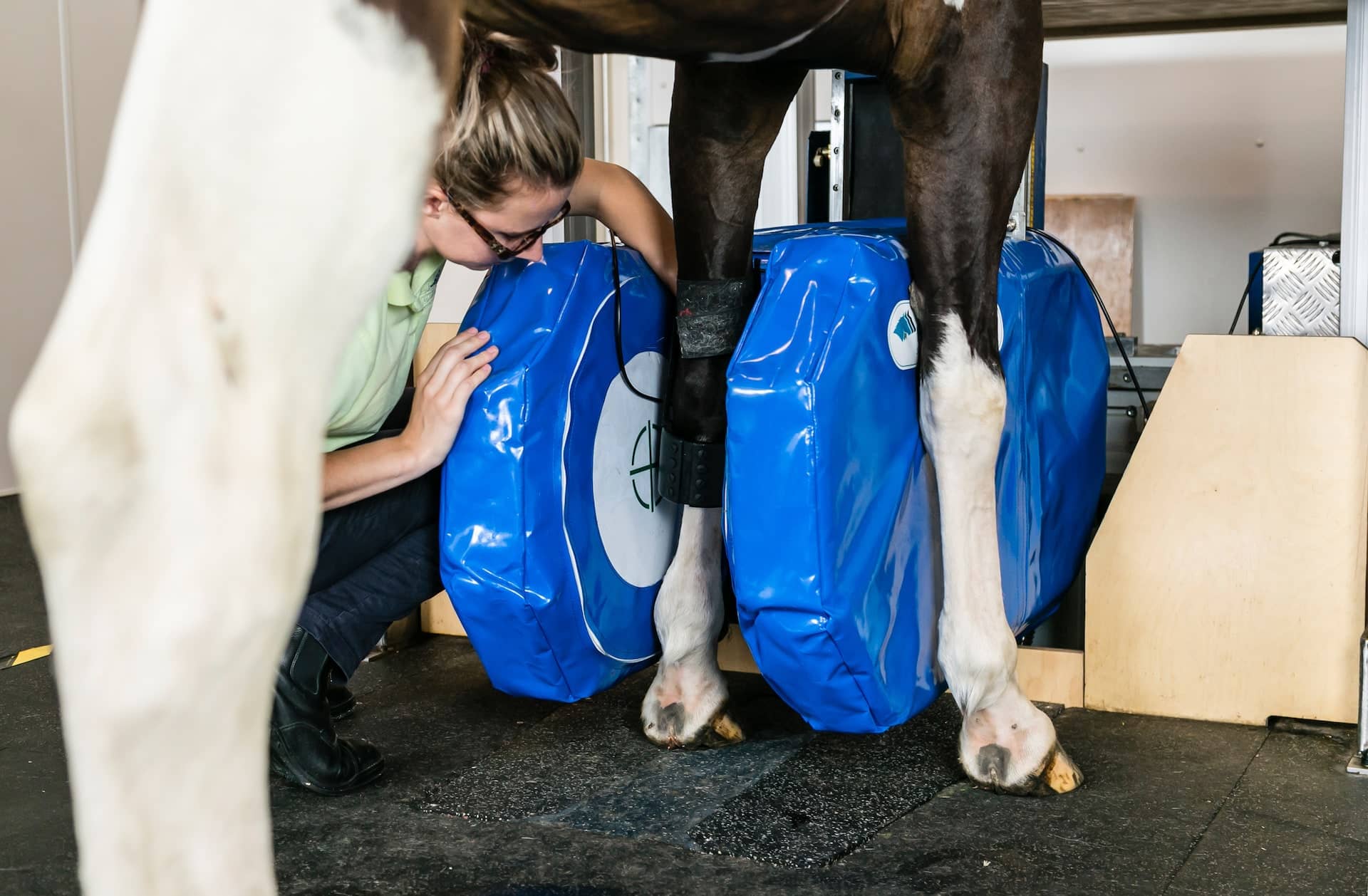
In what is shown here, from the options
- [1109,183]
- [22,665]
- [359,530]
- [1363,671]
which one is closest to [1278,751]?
[1363,671]

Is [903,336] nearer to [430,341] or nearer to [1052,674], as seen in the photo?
[1052,674]

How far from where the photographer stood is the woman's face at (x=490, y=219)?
4.12 ft

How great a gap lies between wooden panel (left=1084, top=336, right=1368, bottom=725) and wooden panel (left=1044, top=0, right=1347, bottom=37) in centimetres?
82

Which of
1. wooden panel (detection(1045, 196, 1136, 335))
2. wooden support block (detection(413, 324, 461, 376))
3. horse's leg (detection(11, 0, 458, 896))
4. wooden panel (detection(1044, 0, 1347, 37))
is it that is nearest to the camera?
horse's leg (detection(11, 0, 458, 896))

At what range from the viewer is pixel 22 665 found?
1.94 meters

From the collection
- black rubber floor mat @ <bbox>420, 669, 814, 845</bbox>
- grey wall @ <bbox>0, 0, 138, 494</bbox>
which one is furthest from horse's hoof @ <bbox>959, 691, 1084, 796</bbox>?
grey wall @ <bbox>0, 0, 138, 494</bbox>

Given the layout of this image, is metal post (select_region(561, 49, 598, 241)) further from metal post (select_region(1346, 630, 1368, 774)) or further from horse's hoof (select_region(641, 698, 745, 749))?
metal post (select_region(1346, 630, 1368, 774))

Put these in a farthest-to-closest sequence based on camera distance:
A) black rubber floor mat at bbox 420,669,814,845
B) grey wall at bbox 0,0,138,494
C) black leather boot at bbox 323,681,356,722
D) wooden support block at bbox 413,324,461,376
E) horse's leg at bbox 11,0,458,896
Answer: grey wall at bbox 0,0,138,494
wooden support block at bbox 413,324,461,376
black leather boot at bbox 323,681,356,722
black rubber floor mat at bbox 420,669,814,845
horse's leg at bbox 11,0,458,896

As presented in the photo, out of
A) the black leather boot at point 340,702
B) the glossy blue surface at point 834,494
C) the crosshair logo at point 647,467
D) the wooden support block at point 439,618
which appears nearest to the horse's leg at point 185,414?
the glossy blue surface at point 834,494

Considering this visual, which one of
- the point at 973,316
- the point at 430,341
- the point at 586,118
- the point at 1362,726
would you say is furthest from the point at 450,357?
the point at 586,118

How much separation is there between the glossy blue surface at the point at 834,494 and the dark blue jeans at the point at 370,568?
46cm

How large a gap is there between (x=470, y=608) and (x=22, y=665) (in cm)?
101

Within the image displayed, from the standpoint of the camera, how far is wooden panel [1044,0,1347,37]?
221 cm

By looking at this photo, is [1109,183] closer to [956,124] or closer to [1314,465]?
[1314,465]
